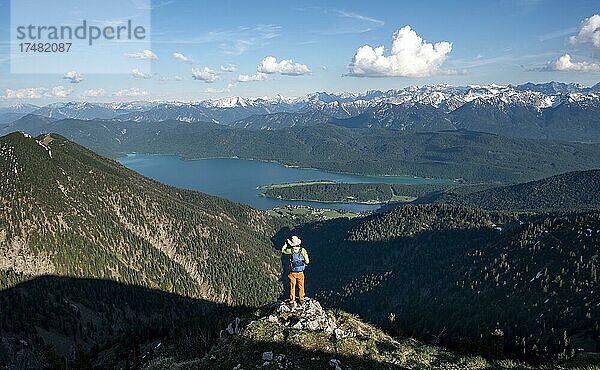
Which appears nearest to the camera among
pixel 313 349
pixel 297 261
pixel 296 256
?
pixel 313 349

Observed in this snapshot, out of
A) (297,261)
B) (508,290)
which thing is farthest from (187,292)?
(297,261)

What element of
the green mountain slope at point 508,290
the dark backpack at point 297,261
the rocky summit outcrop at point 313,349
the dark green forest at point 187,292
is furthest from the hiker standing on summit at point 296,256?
the green mountain slope at point 508,290

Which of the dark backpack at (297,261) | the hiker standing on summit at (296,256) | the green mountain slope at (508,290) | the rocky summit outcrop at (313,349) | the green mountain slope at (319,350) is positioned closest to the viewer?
the green mountain slope at (319,350)

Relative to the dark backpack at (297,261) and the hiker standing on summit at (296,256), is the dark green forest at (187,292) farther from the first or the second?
the dark backpack at (297,261)

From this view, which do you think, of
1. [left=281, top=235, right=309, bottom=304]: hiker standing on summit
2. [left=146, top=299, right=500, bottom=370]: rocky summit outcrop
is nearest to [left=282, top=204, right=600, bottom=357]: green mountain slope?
[left=146, top=299, right=500, bottom=370]: rocky summit outcrop

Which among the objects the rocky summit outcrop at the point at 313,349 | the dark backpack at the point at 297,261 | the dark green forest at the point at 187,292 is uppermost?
the dark backpack at the point at 297,261

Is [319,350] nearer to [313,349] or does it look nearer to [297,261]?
[313,349]

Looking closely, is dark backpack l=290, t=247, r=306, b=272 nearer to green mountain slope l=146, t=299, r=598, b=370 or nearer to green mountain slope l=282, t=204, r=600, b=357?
green mountain slope l=146, t=299, r=598, b=370

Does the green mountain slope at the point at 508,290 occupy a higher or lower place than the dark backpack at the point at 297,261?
lower

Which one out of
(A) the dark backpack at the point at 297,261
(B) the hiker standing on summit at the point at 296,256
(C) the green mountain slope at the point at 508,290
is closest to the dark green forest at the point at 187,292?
(C) the green mountain slope at the point at 508,290

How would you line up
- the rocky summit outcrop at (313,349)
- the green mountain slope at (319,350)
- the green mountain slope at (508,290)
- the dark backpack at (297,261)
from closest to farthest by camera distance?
the green mountain slope at (319,350)
the rocky summit outcrop at (313,349)
the dark backpack at (297,261)
the green mountain slope at (508,290)

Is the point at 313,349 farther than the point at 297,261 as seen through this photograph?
No

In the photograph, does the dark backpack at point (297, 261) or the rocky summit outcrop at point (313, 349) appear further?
the dark backpack at point (297, 261)

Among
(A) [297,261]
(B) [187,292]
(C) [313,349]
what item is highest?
(A) [297,261]
